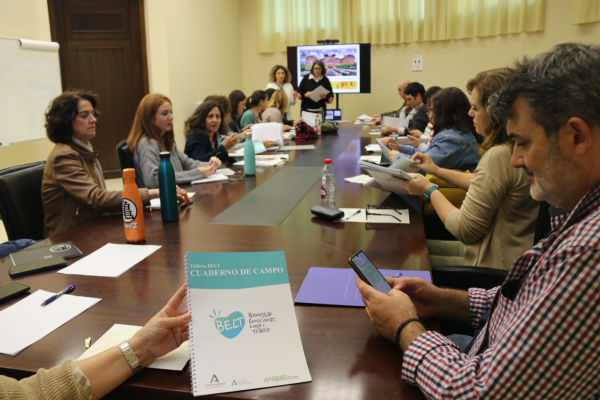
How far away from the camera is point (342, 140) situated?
13.8 feet

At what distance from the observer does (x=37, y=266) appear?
1.33m

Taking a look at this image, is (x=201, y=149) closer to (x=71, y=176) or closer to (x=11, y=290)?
(x=71, y=176)

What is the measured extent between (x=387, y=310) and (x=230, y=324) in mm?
314

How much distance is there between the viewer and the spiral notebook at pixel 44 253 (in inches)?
54.5

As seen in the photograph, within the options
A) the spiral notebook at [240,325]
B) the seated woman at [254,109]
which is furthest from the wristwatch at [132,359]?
the seated woman at [254,109]

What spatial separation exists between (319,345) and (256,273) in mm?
193

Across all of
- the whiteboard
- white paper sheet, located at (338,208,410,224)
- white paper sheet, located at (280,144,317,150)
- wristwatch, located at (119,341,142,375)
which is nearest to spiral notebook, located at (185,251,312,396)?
wristwatch, located at (119,341,142,375)

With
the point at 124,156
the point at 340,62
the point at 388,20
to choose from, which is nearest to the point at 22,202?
the point at 124,156

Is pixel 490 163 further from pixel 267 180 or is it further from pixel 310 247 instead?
pixel 267 180

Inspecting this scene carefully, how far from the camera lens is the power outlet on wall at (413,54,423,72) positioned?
22.3 feet

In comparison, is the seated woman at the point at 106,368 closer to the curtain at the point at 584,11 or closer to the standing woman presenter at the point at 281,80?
the standing woman presenter at the point at 281,80

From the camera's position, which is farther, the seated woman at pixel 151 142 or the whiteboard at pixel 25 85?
the whiteboard at pixel 25 85

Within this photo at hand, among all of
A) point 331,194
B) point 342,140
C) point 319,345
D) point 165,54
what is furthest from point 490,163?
point 165,54

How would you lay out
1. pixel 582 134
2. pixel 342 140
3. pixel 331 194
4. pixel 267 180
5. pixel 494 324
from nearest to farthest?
1. pixel 582 134
2. pixel 494 324
3. pixel 331 194
4. pixel 267 180
5. pixel 342 140
